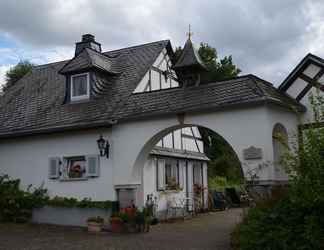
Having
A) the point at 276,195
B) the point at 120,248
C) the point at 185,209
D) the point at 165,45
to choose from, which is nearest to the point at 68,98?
the point at 165,45

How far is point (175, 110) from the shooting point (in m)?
12.1

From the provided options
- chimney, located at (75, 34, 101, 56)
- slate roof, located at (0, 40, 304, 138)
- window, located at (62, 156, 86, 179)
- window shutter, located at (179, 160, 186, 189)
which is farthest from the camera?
chimney, located at (75, 34, 101, 56)

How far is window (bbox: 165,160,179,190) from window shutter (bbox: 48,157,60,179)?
4476 millimetres

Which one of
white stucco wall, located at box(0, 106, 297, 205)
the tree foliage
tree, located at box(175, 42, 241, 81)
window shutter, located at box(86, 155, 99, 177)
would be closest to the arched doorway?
white stucco wall, located at box(0, 106, 297, 205)

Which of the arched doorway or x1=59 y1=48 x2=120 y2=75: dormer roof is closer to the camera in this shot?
the arched doorway

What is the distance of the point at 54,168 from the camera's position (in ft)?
47.8

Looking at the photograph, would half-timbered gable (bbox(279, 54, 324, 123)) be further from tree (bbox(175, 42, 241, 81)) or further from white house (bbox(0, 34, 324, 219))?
tree (bbox(175, 42, 241, 81))

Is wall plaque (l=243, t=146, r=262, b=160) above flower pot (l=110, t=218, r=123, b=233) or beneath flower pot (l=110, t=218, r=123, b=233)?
above

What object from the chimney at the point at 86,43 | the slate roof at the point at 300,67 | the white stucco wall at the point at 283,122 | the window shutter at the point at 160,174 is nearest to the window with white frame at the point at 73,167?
the window shutter at the point at 160,174

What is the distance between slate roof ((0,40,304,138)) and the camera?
38.8ft

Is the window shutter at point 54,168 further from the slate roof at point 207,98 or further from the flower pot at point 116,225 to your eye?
the flower pot at point 116,225

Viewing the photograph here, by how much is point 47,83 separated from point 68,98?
9.57ft

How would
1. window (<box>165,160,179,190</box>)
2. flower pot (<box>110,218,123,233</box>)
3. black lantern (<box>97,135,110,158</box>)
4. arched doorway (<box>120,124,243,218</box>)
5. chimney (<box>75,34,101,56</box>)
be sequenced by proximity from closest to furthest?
flower pot (<box>110,218,123,233</box>)
black lantern (<box>97,135,110,158</box>)
arched doorway (<box>120,124,243,218</box>)
window (<box>165,160,179,190</box>)
chimney (<box>75,34,101,56</box>)

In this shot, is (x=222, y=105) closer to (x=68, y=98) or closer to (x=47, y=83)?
(x=68, y=98)
